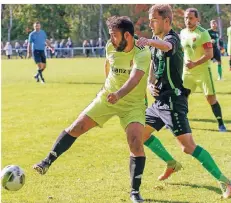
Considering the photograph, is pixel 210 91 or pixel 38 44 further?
pixel 38 44

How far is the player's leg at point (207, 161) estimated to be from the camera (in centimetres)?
592

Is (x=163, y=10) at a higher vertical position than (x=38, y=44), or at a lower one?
higher

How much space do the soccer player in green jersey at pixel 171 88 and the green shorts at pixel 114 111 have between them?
0.34 m

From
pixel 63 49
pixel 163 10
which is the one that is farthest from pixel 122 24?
pixel 63 49

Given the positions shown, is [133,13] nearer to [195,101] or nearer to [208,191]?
[195,101]

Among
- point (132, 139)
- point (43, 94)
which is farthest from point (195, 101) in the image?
point (132, 139)

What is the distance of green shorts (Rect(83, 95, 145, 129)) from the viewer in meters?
5.86

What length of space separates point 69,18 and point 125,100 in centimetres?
3951

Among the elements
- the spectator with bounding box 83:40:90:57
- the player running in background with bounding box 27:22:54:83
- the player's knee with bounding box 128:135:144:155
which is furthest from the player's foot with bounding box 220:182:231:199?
the spectator with bounding box 83:40:90:57

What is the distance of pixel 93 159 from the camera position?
7910 mm

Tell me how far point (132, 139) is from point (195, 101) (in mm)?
8664

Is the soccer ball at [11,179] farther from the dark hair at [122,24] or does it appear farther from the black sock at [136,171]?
the dark hair at [122,24]

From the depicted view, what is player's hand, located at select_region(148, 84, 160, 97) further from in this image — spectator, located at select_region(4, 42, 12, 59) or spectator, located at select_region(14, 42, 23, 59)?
spectator, located at select_region(14, 42, 23, 59)

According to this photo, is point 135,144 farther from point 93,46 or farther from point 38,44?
point 93,46
